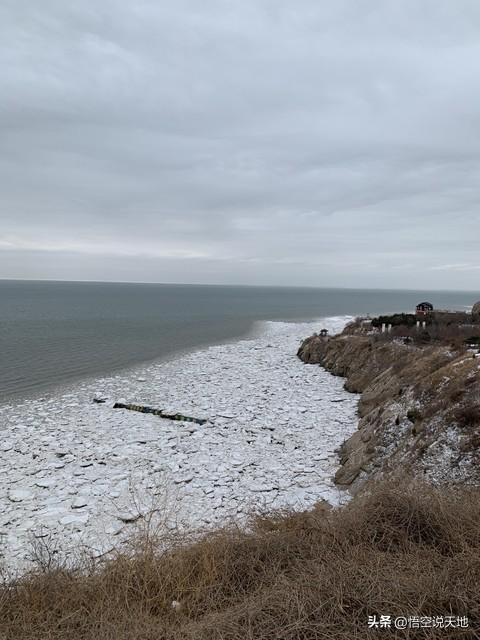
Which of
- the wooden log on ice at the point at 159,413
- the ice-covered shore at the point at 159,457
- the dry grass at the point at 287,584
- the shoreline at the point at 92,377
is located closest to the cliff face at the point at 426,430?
the ice-covered shore at the point at 159,457

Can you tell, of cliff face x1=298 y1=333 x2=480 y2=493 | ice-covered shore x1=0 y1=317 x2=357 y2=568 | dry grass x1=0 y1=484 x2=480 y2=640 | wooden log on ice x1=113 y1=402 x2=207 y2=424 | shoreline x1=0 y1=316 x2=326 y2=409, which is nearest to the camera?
dry grass x1=0 y1=484 x2=480 y2=640

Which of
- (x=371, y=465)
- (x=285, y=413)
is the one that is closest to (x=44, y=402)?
(x=285, y=413)

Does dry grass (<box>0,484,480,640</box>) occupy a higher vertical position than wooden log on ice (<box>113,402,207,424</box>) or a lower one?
higher

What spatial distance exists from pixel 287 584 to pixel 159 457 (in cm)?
904

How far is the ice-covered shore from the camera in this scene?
9.17 m

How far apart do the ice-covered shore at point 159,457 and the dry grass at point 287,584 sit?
272 centimetres

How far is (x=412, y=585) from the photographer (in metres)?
3.95

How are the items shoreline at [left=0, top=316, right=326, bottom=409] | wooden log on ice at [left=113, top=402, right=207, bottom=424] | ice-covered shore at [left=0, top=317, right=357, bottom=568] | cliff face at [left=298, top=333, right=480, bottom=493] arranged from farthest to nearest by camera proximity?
shoreline at [left=0, top=316, right=326, bottom=409], wooden log on ice at [left=113, top=402, right=207, bottom=424], ice-covered shore at [left=0, top=317, right=357, bottom=568], cliff face at [left=298, top=333, right=480, bottom=493]

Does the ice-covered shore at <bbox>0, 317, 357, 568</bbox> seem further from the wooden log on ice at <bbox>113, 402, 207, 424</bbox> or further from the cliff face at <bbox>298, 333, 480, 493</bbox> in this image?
the cliff face at <bbox>298, 333, 480, 493</bbox>

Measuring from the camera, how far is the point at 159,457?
→ 12.4 metres

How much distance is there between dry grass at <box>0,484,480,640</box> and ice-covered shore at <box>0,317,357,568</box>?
2.72 m

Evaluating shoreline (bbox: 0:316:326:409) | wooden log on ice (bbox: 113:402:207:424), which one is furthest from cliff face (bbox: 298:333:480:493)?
shoreline (bbox: 0:316:326:409)

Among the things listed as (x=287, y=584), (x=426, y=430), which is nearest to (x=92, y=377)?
(x=426, y=430)

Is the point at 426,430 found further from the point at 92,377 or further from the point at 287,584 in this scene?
the point at 92,377
